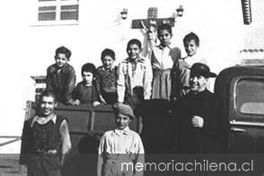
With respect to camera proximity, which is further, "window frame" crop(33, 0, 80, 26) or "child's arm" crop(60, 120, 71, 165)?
"window frame" crop(33, 0, 80, 26)

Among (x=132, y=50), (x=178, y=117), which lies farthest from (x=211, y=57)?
(x=178, y=117)

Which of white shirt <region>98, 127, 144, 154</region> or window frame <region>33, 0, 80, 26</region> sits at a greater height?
window frame <region>33, 0, 80, 26</region>

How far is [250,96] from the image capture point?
3.95 m

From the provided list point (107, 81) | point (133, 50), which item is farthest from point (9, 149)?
point (133, 50)

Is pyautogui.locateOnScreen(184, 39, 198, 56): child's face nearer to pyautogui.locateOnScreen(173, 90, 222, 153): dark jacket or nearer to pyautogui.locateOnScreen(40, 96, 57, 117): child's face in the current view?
pyautogui.locateOnScreen(173, 90, 222, 153): dark jacket

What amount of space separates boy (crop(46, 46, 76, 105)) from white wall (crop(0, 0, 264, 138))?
4.00 meters

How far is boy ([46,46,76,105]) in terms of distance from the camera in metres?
5.75

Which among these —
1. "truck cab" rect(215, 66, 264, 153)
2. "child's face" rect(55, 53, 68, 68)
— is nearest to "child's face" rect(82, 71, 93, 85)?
"child's face" rect(55, 53, 68, 68)

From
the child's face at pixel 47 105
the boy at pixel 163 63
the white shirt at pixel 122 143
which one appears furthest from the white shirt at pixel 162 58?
the white shirt at pixel 122 143

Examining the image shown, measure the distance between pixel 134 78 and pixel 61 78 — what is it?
1.00 m

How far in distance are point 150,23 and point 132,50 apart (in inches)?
171

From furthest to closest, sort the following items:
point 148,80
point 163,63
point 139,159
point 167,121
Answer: point 163,63 < point 148,80 < point 167,121 < point 139,159

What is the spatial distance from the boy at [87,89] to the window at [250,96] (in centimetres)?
214

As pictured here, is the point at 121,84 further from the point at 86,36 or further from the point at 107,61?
the point at 86,36
